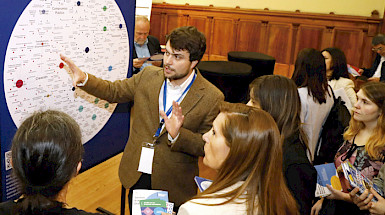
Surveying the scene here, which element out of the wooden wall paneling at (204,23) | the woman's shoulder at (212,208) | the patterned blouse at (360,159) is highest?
the wooden wall paneling at (204,23)

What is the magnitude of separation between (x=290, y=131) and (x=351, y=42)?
6371 millimetres

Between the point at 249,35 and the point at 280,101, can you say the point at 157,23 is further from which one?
the point at 280,101

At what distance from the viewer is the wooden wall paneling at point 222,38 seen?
895cm

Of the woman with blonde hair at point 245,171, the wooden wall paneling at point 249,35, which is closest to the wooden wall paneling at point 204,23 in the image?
the wooden wall paneling at point 249,35

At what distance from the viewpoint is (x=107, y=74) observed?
2.84 meters

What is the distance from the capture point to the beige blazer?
244cm

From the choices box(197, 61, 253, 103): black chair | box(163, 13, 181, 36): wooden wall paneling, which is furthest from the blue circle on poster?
box(163, 13, 181, 36): wooden wall paneling

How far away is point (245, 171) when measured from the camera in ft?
4.58

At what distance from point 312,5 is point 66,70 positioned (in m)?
7.10

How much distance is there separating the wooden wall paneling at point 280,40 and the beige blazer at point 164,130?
627 cm

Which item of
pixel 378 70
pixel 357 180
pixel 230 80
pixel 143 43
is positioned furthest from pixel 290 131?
pixel 378 70

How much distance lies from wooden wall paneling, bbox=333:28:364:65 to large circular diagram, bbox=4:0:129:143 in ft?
20.0

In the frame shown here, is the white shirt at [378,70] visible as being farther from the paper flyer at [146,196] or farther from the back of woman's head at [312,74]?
the paper flyer at [146,196]

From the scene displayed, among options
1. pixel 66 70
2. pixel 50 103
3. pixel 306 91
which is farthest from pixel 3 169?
pixel 306 91
